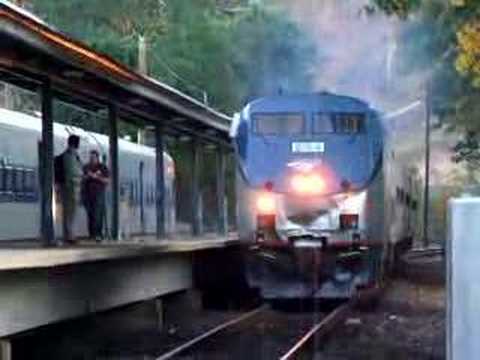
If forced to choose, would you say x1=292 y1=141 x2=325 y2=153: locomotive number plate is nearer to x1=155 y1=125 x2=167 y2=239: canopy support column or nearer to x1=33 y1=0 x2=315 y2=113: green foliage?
x1=155 y1=125 x2=167 y2=239: canopy support column

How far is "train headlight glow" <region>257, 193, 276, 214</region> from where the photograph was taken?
18.3m

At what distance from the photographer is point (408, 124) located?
1996 inches

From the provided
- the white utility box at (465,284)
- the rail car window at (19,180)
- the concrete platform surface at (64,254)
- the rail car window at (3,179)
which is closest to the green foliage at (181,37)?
the rail car window at (19,180)

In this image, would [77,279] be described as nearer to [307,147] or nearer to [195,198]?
[307,147]

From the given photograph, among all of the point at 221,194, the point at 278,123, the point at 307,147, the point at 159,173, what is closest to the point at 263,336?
the point at 307,147

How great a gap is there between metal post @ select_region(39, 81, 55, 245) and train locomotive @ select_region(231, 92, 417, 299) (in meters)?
4.11

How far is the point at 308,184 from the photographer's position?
1850cm

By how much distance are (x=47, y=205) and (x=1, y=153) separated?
4.23m

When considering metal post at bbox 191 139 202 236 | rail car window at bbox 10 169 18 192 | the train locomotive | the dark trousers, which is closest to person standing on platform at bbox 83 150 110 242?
the dark trousers

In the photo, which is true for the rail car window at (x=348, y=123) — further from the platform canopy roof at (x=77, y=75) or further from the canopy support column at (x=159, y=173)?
the canopy support column at (x=159, y=173)

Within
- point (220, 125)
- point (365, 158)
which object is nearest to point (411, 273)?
point (220, 125)

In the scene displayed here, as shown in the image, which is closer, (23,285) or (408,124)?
(23,285)

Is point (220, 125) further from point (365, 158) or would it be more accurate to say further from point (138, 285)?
point (138, 285)

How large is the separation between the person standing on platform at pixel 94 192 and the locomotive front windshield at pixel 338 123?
11.7ft
